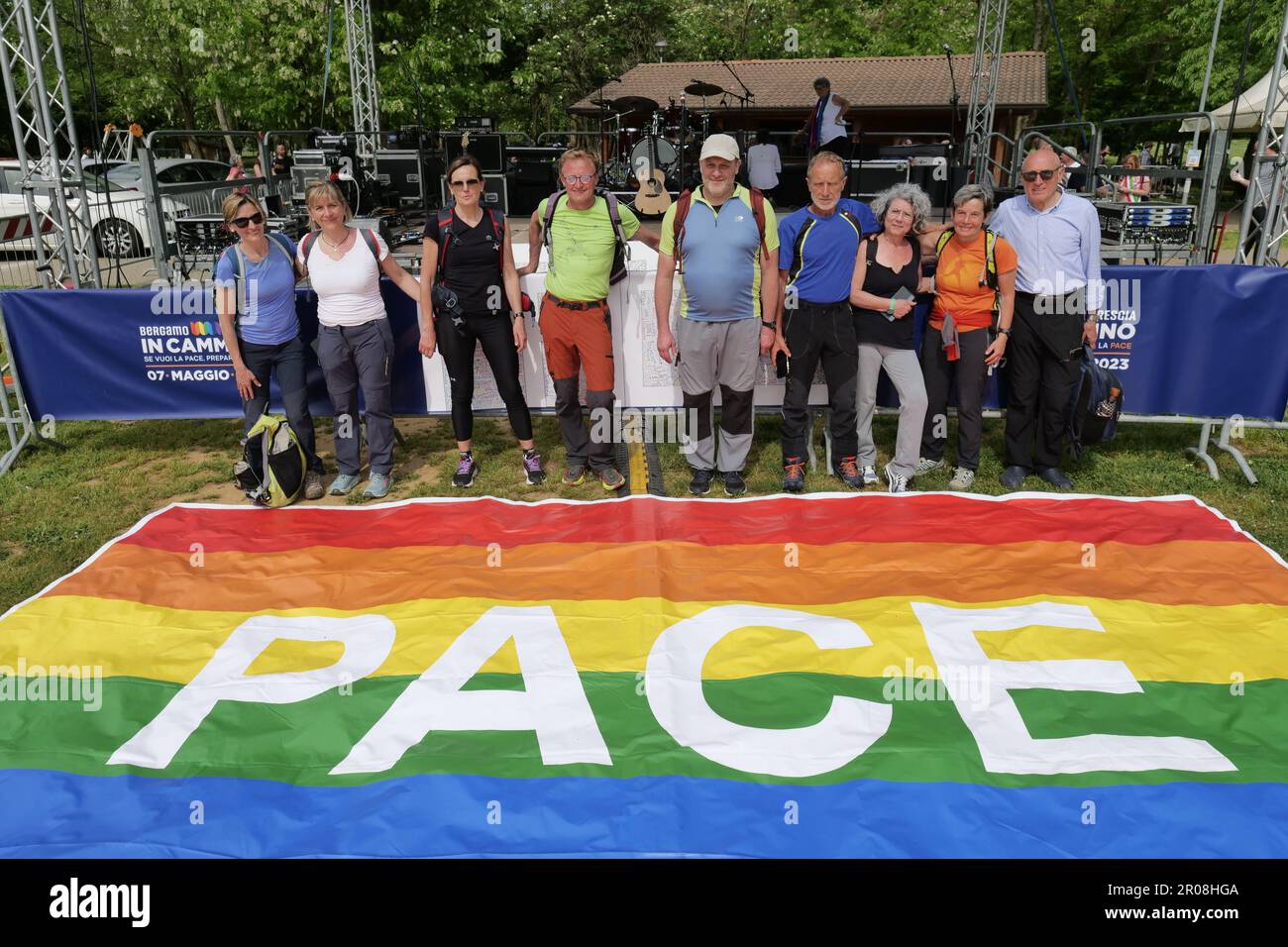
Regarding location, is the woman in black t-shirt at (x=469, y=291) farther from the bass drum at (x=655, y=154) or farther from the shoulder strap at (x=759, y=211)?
the bass drum at (x=655, y=154)

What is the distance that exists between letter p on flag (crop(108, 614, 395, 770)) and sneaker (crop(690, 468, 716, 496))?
2425 mm

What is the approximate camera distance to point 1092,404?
625cm

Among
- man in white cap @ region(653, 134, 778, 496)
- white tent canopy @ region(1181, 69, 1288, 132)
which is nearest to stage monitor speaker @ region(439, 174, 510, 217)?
man in white cap @ region(653, 134, 778, 496)

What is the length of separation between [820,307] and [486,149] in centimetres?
1297

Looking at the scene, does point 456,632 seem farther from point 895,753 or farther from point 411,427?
point 411,427

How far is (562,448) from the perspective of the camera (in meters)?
7.34

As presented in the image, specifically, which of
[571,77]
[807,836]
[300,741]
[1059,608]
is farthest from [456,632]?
[571,77]

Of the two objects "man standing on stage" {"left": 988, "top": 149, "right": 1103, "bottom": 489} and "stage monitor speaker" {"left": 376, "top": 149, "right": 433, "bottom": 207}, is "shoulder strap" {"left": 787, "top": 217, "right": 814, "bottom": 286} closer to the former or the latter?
"man standing on stage" {"left": 988, "top": 149, "right": 1103, "bottom": 489}

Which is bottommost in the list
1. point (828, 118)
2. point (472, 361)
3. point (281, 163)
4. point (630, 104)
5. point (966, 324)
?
point (472, 361)

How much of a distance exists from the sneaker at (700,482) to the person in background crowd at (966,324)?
141 centimetres

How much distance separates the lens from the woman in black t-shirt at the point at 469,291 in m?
5.86

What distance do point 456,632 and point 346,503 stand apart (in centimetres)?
227

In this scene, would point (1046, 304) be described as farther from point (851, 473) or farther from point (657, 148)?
point (657, 148)

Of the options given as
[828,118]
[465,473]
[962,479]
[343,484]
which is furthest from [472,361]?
[828,118]
